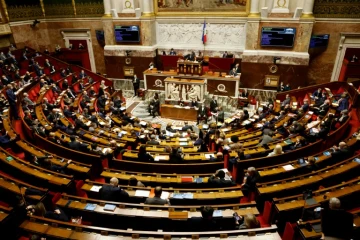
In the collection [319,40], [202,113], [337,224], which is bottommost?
[202,113]

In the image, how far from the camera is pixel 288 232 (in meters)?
4.38

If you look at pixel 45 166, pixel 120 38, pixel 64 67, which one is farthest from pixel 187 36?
pixel 45 166

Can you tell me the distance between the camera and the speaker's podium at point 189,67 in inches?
543

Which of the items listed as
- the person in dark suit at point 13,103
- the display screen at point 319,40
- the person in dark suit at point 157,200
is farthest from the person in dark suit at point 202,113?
the person in dark suit at point 13,103

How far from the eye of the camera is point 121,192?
5090 mm

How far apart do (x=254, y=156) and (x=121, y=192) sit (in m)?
3.76

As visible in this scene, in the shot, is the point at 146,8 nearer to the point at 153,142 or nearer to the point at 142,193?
the point at 153,142

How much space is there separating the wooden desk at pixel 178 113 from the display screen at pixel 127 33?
568 cm

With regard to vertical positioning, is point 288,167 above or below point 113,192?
below

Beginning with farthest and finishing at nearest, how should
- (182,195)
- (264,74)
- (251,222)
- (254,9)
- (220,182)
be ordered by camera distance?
(264,74)
(254,9)
(220,182)
(182,195)
(251,222)

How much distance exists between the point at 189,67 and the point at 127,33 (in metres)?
4.92

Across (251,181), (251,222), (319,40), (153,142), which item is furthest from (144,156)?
(319,40)

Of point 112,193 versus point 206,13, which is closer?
point 112,193

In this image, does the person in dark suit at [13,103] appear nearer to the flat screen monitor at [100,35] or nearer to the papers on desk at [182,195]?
the papers on desk at [182,195]
